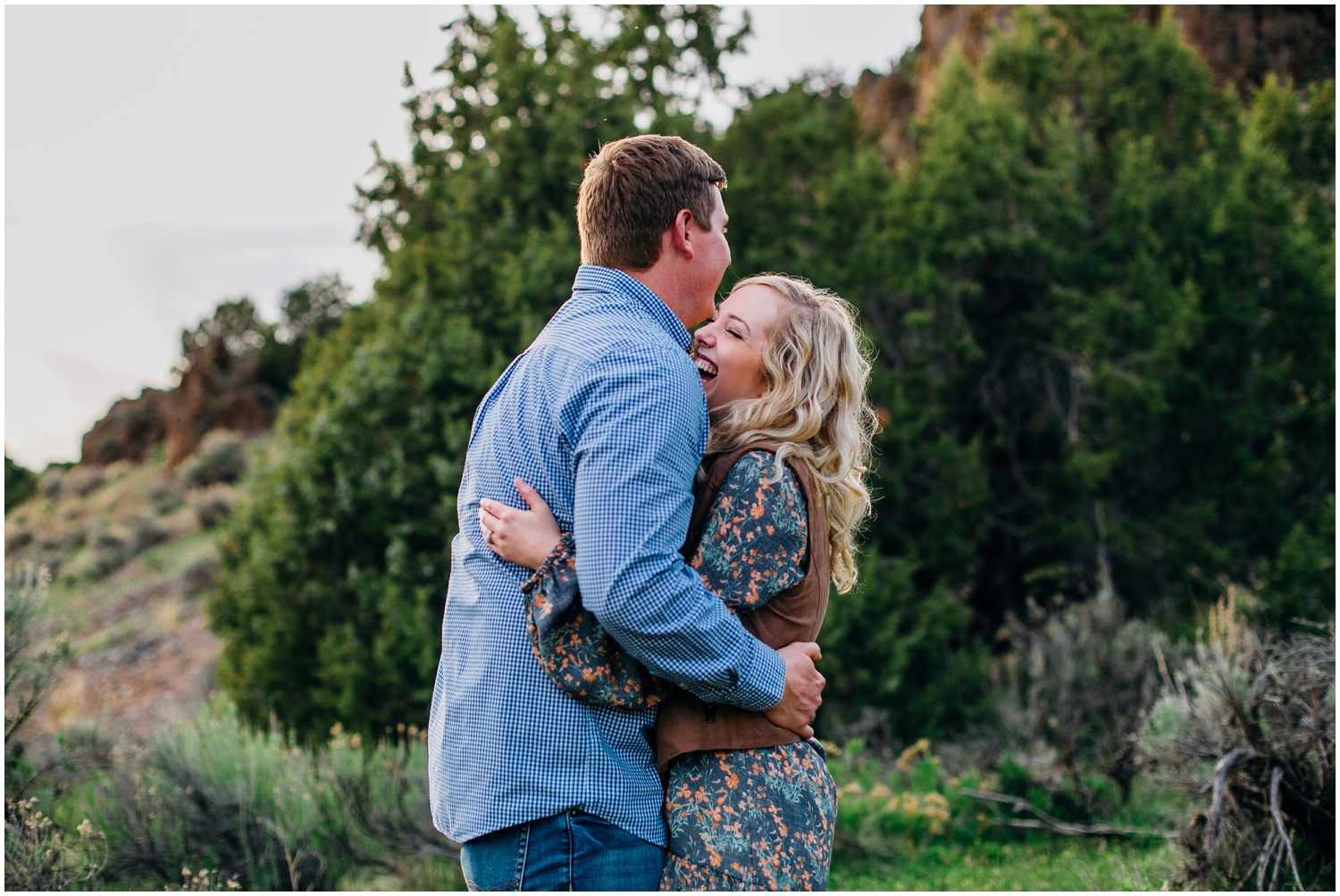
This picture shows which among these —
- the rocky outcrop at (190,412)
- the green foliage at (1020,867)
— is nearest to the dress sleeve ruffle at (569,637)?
the green foliage at (1020,867)

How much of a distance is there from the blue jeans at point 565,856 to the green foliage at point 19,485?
24.5 m

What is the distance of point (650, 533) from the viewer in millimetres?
1649

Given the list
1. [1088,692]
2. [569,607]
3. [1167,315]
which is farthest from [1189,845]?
[1167,315]

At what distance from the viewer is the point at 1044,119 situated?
9.72m

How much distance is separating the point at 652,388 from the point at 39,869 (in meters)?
4.10

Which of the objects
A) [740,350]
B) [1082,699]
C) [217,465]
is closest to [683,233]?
[740,350]

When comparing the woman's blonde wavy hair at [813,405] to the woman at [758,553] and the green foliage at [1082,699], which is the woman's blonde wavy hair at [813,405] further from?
the green foliage at [1082,699]

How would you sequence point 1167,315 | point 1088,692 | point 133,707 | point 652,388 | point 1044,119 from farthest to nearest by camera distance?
point 133,707
point 1044,119
point 1167,315
point 1088,692
point 652,388

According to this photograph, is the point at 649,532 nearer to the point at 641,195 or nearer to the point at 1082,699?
the point at 641,195

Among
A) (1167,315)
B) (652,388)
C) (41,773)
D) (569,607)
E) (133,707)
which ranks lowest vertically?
(133,707)

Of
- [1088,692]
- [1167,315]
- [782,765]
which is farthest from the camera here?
[1167,315]

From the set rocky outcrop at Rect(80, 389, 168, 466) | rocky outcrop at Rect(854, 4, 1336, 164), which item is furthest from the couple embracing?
rocky outcrop at Rect(80, 389, 168, 466)

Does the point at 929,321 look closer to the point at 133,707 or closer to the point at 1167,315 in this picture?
the point at 1167,315

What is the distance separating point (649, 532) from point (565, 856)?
1.99 ft
